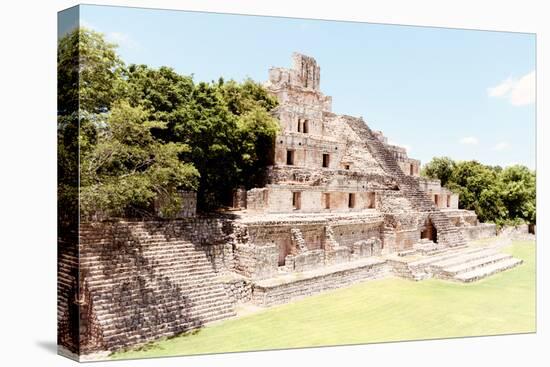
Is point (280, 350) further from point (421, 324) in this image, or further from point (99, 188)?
point (99, 188)

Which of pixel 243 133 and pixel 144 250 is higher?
pixel 243 133

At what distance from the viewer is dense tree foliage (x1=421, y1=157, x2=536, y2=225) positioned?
25.6m

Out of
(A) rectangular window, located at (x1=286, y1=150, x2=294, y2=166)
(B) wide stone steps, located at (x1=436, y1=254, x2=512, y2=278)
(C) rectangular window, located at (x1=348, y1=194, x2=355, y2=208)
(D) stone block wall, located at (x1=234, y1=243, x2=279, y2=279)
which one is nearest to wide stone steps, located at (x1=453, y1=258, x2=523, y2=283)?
(B) wide stone steps, located at (x1=436, y1=254, x2=512, y2=278)

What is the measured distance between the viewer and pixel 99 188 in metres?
10.6

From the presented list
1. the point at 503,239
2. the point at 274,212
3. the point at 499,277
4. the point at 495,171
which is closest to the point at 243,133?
the point at 274,212

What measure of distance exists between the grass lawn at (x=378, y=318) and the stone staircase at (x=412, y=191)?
13.9ft

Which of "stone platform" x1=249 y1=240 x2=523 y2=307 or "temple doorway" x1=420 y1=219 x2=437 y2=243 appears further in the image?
"temple doorway" x1=420 y1=219 x2=437 y2=243

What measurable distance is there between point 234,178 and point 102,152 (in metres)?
6.40

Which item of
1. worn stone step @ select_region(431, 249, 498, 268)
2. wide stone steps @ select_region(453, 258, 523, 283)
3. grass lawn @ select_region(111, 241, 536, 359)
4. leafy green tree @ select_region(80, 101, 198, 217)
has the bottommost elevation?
grass lawn @ select_region(111, 241, 536, 359)

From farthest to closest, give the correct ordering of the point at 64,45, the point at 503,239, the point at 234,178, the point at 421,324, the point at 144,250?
the point at 503,239, the point at 234,178, the point at 421,324, the point at 144,250, the point at 64,45

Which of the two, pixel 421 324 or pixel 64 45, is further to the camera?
pixel 421 324

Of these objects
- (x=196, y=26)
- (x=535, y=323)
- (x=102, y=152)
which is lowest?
(x=535, y=323)

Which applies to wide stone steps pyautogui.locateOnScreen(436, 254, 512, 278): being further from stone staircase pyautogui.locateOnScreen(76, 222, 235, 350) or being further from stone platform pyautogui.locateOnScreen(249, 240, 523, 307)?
stone staircase pyautogui.locateOnScreen(76, 222, 235, 350)

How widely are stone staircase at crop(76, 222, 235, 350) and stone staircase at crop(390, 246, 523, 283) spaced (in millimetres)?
7185
